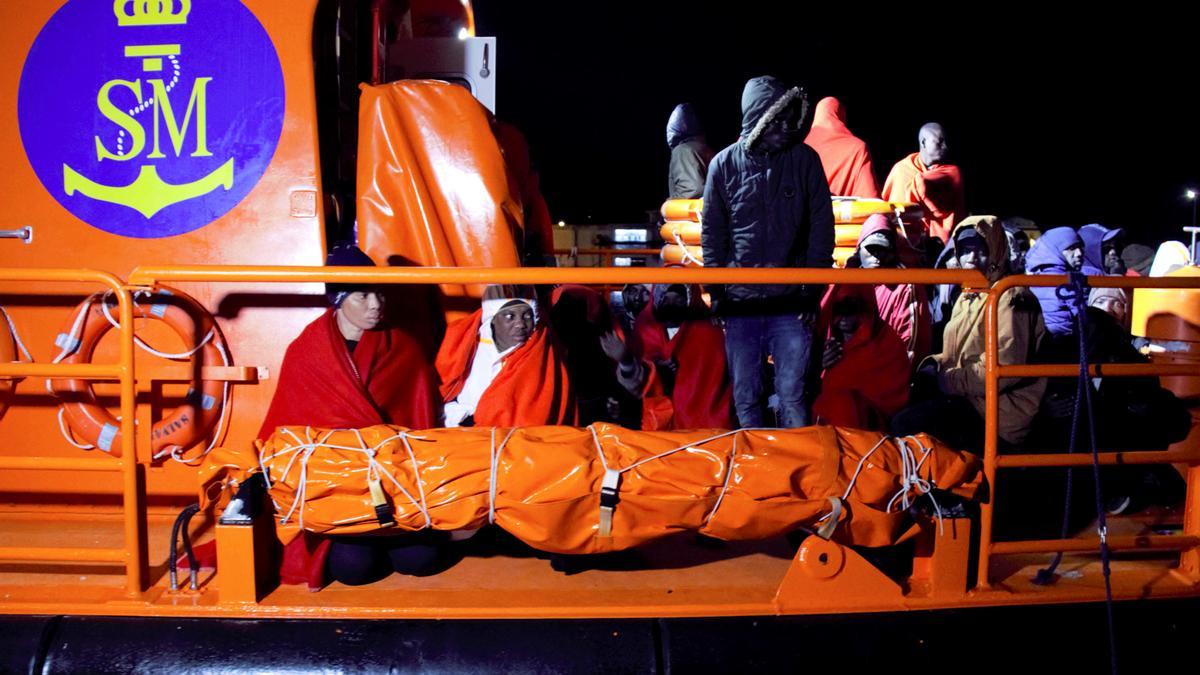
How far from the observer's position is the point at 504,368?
2.67 meters

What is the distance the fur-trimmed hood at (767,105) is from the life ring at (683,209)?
1824 mm

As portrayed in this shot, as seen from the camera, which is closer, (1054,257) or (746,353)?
(746,353)

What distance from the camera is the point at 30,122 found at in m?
2.68

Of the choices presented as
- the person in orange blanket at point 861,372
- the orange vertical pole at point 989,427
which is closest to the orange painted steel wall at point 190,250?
the person in orange blanket at point 861,372

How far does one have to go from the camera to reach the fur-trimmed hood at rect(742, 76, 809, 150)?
3.02m

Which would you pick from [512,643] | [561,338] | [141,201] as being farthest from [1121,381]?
[141,201]

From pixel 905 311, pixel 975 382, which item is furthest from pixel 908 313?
pixel 975 382

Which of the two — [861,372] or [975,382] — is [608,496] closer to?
[861,372]

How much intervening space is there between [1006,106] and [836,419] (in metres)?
18.3

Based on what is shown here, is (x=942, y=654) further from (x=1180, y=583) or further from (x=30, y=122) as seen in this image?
(x=30, y=122)

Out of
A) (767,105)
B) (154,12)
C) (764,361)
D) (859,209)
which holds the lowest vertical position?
(764,361)

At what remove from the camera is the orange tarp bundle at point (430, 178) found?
297 cm

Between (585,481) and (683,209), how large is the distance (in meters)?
3.33

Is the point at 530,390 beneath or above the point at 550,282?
beneath
